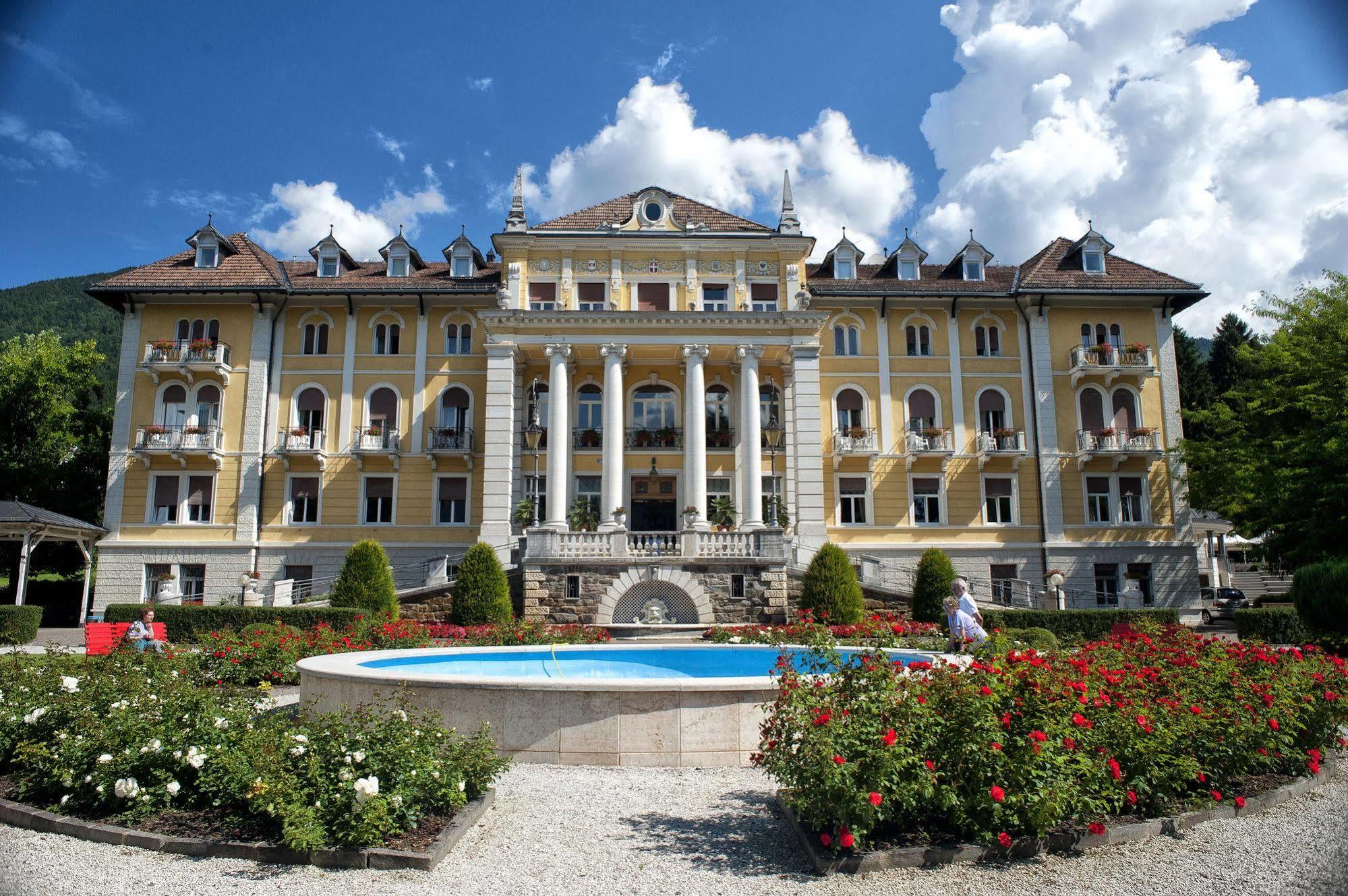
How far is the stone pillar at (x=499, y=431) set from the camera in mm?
31766

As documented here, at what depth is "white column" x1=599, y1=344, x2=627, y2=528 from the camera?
3077 cm

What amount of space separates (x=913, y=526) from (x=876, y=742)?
29.6 m

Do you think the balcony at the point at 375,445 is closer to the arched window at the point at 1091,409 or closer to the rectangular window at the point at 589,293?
the rectangular window at the point at 589,293

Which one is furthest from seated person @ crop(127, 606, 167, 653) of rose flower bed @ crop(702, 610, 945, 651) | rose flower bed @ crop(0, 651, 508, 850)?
rose flower bed @ crop(702, 610, 945, 651)

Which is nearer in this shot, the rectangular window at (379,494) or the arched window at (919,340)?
the rectangular window at (379,494)

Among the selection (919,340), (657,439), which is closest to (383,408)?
(657,439)

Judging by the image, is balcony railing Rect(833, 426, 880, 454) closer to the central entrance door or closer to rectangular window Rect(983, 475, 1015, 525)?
rectangular window Rect(983, 475, 1015, 525)

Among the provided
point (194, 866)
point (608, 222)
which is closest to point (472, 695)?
point (194, 866)

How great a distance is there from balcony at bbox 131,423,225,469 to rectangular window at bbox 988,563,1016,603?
3192 cm

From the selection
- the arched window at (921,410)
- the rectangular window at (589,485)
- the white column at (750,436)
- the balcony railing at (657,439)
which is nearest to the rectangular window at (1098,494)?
the arched window at (921,410)

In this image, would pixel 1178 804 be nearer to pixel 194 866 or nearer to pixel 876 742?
pixel 876 742

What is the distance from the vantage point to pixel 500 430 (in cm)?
3244

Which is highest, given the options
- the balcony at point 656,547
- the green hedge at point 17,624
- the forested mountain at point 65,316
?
the forested mountain at point 65,316

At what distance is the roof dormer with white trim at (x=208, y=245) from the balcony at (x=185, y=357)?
3.79 metres
